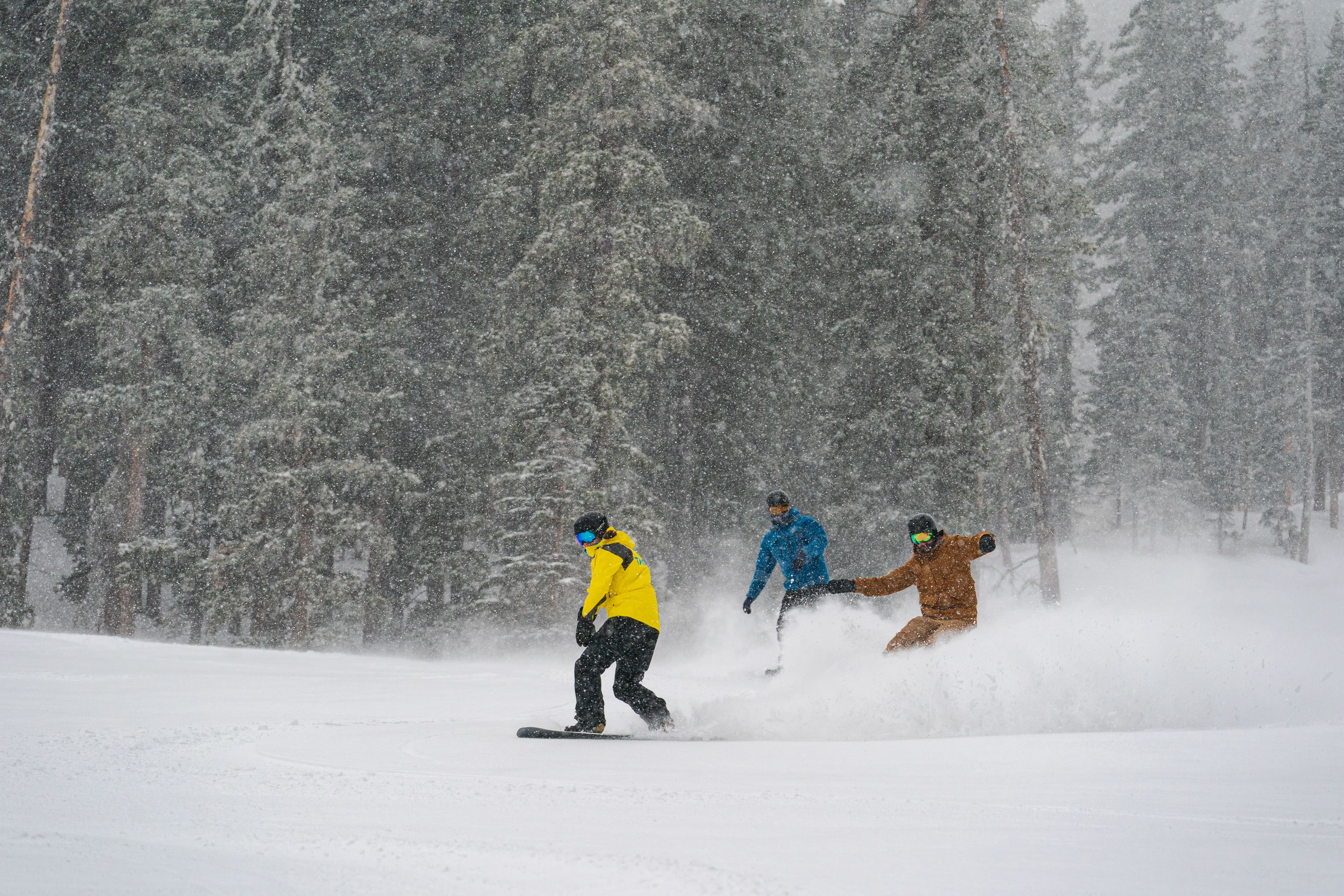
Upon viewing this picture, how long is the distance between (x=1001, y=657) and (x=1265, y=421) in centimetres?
4190

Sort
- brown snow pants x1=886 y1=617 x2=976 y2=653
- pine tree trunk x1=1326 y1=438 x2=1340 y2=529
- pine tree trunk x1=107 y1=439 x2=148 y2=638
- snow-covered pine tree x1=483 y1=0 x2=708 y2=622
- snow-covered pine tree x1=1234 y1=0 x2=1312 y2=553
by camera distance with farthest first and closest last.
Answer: pine tree trunk x1=1326 y1=438 x2=1340 y2=529, snow-covered pine tree x1=1234 y1=0 x2=1312 y2=553, pine tree trunk x1=107 y1=439 x2=148 y2=638, snow-covered pine tree x1=483 y1=0 x2=708 y2=622, brown snow pants x1=886 y1=617 x2=976 y2=653

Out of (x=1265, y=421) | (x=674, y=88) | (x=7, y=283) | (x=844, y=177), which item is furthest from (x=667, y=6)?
(x=1265, y=421)

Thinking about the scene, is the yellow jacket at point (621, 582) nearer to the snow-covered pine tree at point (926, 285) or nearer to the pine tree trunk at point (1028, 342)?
the snow-covered pine tree at point (926, 285)

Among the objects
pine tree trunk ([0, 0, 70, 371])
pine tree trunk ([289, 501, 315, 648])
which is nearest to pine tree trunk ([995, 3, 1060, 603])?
pine tree trunk ([289, 501, 315, 648])

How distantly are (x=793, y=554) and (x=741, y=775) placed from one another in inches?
194

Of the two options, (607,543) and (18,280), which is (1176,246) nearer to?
(18,280)

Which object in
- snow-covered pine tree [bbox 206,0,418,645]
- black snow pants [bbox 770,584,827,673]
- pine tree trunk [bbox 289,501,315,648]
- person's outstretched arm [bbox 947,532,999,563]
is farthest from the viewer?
snow-covered pine tree [bbox 206,0,418,645]

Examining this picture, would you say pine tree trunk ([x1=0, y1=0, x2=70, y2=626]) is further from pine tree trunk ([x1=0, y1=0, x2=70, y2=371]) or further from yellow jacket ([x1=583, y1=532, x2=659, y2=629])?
yellow jacket ([x1=583, y1=532, x2=659, y2=629])

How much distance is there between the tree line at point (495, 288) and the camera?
68.1 ft

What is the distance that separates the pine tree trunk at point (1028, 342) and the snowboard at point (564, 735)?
52.2ft

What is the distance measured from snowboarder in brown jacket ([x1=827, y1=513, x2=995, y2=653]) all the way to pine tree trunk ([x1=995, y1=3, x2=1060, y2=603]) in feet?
43.2

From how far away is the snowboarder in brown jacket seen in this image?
30.6ft

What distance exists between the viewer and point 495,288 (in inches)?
894

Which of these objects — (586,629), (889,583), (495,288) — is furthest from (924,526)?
(495,288)
